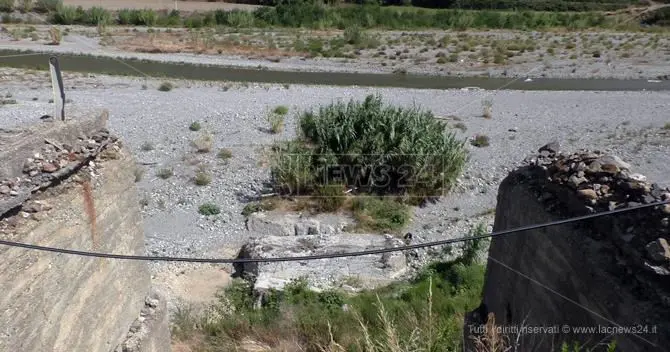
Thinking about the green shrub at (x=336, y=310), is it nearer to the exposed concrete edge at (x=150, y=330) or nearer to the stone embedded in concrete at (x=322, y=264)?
the stone embedded in concrete at (x=322, y=264)

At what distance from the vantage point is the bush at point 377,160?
38.9ft

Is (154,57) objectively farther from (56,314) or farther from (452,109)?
(56,314)

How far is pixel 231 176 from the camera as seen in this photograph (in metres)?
12.8

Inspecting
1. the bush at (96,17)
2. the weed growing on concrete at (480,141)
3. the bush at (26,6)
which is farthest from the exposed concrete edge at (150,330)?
the bush at (26,6)

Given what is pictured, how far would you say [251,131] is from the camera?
15719 mm

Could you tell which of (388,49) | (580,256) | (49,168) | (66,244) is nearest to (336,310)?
(66,244)

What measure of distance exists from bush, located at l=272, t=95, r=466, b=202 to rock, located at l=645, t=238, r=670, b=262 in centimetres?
824

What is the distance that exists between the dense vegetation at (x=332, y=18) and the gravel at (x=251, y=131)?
65.1 ft

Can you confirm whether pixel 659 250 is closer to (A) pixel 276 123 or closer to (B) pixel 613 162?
(B) pixel 613 162

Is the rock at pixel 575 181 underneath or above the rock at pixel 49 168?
above

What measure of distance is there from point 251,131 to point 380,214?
18.5 ft

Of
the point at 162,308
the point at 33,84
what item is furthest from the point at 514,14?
the point at 162,308

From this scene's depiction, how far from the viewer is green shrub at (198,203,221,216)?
11312mm

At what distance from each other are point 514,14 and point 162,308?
4514cm
